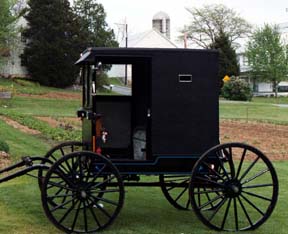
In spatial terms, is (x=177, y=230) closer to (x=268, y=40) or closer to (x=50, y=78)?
(x=50, y=78)

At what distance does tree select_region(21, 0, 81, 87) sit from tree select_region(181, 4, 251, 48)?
3380cm

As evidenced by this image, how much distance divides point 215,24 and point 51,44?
38.3 metres

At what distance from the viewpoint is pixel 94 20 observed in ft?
196

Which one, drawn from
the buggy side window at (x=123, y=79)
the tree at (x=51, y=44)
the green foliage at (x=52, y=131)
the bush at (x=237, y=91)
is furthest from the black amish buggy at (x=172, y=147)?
the bush at (x=237, y=91)

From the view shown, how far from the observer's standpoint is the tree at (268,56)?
243ft

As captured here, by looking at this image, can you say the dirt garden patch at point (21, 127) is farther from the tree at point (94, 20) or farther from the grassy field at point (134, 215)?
the tree at point (94, 20)

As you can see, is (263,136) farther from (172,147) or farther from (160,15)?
(160,15)

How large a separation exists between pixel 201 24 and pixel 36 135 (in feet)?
224

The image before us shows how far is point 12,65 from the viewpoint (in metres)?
53.6

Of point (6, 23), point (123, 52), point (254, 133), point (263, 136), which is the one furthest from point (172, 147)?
point (6, 23)

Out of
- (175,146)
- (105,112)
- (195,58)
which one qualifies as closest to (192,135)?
(175,146)

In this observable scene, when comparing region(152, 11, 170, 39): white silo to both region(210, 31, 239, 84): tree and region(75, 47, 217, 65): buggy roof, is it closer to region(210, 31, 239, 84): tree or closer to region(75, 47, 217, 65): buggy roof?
region(210, 31, 239, 84): tree

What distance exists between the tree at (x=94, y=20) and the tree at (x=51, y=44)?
508cm

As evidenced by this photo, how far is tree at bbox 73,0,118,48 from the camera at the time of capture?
57656 millimetres
